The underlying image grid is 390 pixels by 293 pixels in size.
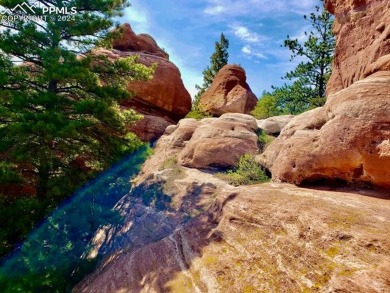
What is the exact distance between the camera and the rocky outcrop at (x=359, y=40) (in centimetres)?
832

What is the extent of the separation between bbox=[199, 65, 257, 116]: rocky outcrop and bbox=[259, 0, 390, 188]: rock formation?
1576 cm

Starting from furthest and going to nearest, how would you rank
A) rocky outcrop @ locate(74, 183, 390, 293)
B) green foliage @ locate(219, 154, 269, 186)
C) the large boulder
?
the large boulder
green foliage @ locate(219, 154, 269, 186)
rocky outcrop @ locate(74, 183, 390, 293)

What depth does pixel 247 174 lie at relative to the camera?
10375 mm

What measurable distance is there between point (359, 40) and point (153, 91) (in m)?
16.5

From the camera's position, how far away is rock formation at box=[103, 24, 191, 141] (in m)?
22.7

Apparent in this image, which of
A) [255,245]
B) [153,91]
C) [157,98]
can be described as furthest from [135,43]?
[255,245]

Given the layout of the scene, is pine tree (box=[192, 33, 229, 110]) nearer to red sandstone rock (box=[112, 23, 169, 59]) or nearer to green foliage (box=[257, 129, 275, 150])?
red sandstone rock (box=[112, 23, 169, 59])

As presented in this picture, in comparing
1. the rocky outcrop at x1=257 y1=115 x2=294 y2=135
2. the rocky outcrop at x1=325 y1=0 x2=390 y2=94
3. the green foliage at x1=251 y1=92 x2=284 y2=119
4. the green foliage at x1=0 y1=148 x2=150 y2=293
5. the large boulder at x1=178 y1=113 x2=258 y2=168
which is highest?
the rocky outcrop at x1=325 y1=0 x2=390 y2=94

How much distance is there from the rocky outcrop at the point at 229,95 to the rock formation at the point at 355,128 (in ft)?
51.7

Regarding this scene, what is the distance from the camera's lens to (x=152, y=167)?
608 inches

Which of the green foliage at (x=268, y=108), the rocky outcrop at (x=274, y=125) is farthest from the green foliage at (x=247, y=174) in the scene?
the green foliage at (x=268, y=108)

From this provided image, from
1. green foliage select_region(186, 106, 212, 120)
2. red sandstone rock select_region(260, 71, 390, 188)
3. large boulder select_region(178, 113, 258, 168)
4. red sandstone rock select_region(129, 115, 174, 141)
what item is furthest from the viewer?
green foliage select_region(186, 106, 212, 120)

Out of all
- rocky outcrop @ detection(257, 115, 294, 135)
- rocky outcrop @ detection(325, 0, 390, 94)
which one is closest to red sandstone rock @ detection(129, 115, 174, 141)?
rocky outcrop @ detection(257, 115, 294, 135)

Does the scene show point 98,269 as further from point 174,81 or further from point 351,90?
point 174,81
